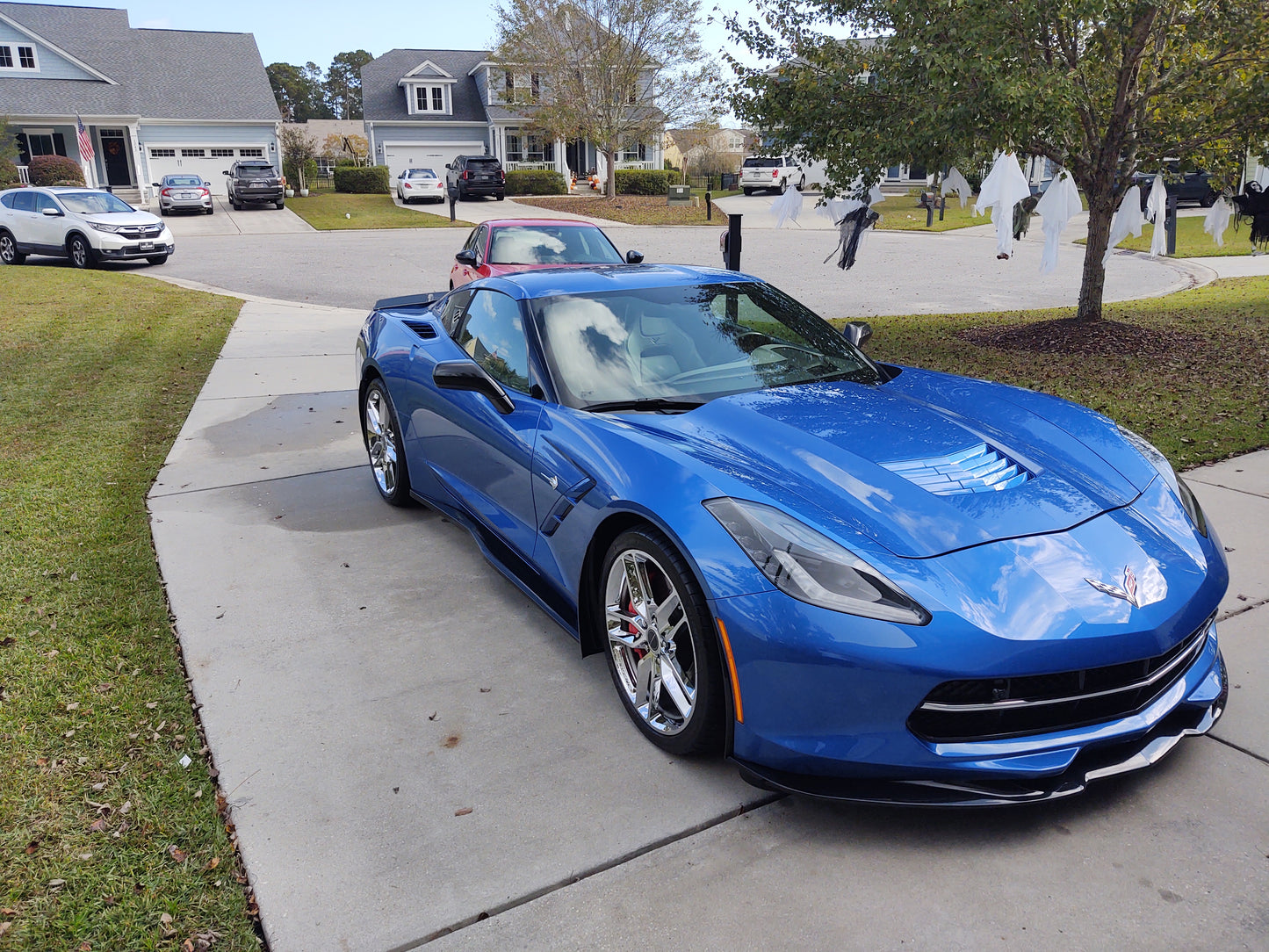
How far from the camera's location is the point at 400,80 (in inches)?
2066

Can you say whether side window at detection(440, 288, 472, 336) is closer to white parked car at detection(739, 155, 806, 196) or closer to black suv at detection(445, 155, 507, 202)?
black suv at detection(445, 155, 507, 202)

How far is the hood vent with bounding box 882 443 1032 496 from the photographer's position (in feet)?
9.97

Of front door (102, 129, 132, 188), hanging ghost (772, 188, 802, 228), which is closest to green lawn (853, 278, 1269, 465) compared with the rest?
hanging ghost (772, 188, 802, 228)

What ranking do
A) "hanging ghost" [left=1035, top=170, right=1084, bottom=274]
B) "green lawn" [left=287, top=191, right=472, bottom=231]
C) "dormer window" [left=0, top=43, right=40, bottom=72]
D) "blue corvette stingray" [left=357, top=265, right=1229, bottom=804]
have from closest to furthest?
"blue corvette stingray" [left=357, top=265, right=1229, bottom=804], "hanging ghost" [left=1035, top=170, right=1084, bottom=274], "green lawn" [left=287, top=191, right=472, bottom=231], "dormer window" [left=0, top=43, right=40, bottom=72]

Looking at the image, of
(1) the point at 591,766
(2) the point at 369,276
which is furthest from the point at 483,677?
(2) the point at 369,276

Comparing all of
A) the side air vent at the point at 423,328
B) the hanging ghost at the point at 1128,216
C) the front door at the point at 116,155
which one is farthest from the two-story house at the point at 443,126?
the side air vent at the point at 423,328

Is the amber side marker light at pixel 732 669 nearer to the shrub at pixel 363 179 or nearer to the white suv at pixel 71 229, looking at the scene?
the white suv at pixel 71 229

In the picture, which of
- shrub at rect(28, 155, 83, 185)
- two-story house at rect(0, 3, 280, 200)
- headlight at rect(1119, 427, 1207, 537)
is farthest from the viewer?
two-story house at rect(0, 3, 280, 200)

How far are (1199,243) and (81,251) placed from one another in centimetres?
2420

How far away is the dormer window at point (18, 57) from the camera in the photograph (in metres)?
42.3

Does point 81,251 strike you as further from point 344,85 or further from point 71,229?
point 344,85

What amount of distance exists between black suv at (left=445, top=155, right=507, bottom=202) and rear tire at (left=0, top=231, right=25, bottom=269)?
21.9 m

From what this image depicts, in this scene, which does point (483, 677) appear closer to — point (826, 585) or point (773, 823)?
point (773, 823)

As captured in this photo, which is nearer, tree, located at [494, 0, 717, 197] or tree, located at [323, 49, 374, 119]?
tree, located at [494, 0, 717, 197]
